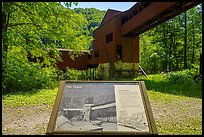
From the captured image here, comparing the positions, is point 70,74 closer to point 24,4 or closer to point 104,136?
point 24,4

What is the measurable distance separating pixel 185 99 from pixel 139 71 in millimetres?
13024

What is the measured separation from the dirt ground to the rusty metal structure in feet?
25.0

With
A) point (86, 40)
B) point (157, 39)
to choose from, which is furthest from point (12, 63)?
point (157, 39)

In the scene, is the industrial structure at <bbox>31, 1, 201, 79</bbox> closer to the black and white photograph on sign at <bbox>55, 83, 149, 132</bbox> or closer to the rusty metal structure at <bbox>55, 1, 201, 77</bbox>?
the rusty metal structure at <bbox>55, 1, 201, 77</bbox>

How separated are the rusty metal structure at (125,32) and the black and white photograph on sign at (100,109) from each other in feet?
37.3

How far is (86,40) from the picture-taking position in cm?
1459

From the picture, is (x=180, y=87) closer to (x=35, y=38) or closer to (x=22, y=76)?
(x=35, y=38)

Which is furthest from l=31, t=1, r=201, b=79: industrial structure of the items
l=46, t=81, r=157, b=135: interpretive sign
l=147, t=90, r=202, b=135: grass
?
l=46, t=81, r=157, b=135: interpretive sign

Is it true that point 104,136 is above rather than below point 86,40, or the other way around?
below

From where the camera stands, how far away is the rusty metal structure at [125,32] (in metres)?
15.4

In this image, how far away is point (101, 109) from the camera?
316 cm

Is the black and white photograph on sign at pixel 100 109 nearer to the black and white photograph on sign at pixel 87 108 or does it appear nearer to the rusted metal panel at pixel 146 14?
the black and white photograph on sign at pixel 87 108

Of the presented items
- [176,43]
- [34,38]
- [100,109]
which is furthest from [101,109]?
[176,43]

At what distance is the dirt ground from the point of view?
5309 millimetres
